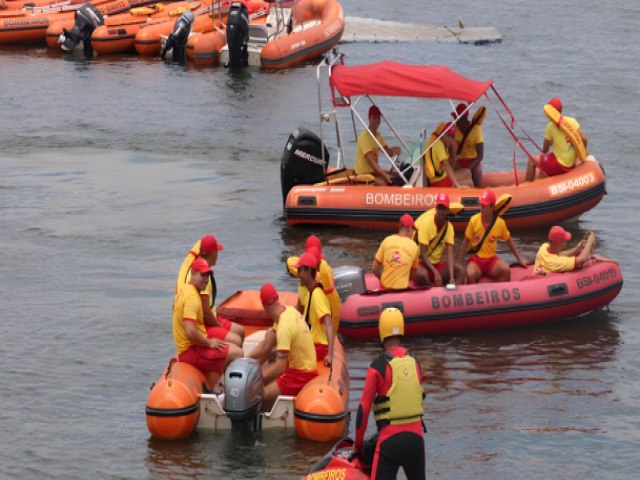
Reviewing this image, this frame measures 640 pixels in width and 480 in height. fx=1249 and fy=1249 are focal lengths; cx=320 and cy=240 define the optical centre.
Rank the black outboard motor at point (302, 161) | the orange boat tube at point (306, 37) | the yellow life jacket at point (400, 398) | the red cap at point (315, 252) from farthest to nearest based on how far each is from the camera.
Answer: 1. the orange boat tube at point (306, 37)
2. the black outboard motor at point (302, 161)
3. the red cap at point (315, 252)
4. the yellow life jacket at point (400, 398)

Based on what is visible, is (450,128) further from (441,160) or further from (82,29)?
(82,29)

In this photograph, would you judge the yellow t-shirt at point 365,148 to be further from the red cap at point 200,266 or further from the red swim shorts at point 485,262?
the red cap at point 200,266

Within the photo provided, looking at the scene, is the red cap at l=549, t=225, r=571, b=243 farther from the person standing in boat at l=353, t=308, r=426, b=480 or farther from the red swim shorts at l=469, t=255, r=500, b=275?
the person standing in boat at l=353, t=308, r=426, b=480

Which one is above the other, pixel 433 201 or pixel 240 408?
pixel 240 408

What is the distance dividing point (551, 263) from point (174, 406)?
5248mm

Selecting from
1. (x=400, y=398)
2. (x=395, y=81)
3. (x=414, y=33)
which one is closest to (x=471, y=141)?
(x=395, y=81)

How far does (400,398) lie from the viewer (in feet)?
28.2

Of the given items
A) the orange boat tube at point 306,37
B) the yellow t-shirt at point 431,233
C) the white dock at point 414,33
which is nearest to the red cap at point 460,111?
the yellow t-shirt at point 431,233

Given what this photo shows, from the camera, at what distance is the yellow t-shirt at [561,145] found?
17703 millimetres

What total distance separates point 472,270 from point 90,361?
441 cm

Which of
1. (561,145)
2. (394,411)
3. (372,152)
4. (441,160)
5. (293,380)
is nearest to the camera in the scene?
(394,411)

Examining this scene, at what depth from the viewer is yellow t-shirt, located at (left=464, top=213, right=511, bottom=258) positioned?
558 inches

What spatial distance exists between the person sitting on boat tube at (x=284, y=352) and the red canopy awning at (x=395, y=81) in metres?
6.93

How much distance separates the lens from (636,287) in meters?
16.1
